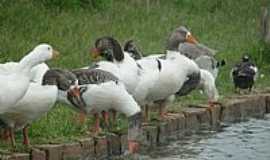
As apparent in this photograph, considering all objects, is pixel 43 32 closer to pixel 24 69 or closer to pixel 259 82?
pixel 259 82

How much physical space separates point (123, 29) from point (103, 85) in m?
9.54

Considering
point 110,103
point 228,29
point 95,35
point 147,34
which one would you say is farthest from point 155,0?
point 110,103

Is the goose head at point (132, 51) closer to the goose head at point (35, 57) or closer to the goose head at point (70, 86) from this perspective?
the goose head at point (70, 86)

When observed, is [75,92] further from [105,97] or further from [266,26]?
[266,26]

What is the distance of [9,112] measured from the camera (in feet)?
29.2

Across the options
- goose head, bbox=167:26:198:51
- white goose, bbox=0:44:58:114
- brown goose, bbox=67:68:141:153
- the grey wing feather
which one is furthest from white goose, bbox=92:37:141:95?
the grey wing feather

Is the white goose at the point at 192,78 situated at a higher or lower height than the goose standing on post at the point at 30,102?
higher

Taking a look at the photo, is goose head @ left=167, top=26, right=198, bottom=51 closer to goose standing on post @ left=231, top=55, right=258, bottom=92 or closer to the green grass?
the green grass

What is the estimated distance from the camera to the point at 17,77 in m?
8.64

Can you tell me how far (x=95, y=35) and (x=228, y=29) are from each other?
19.0 ft

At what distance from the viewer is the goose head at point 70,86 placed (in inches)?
381

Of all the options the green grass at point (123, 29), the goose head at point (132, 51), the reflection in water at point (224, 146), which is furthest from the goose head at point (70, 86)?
the goose head at point (132, 51)

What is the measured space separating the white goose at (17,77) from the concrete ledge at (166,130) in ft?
1.89

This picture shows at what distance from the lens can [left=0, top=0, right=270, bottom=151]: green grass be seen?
1503 centimetres
